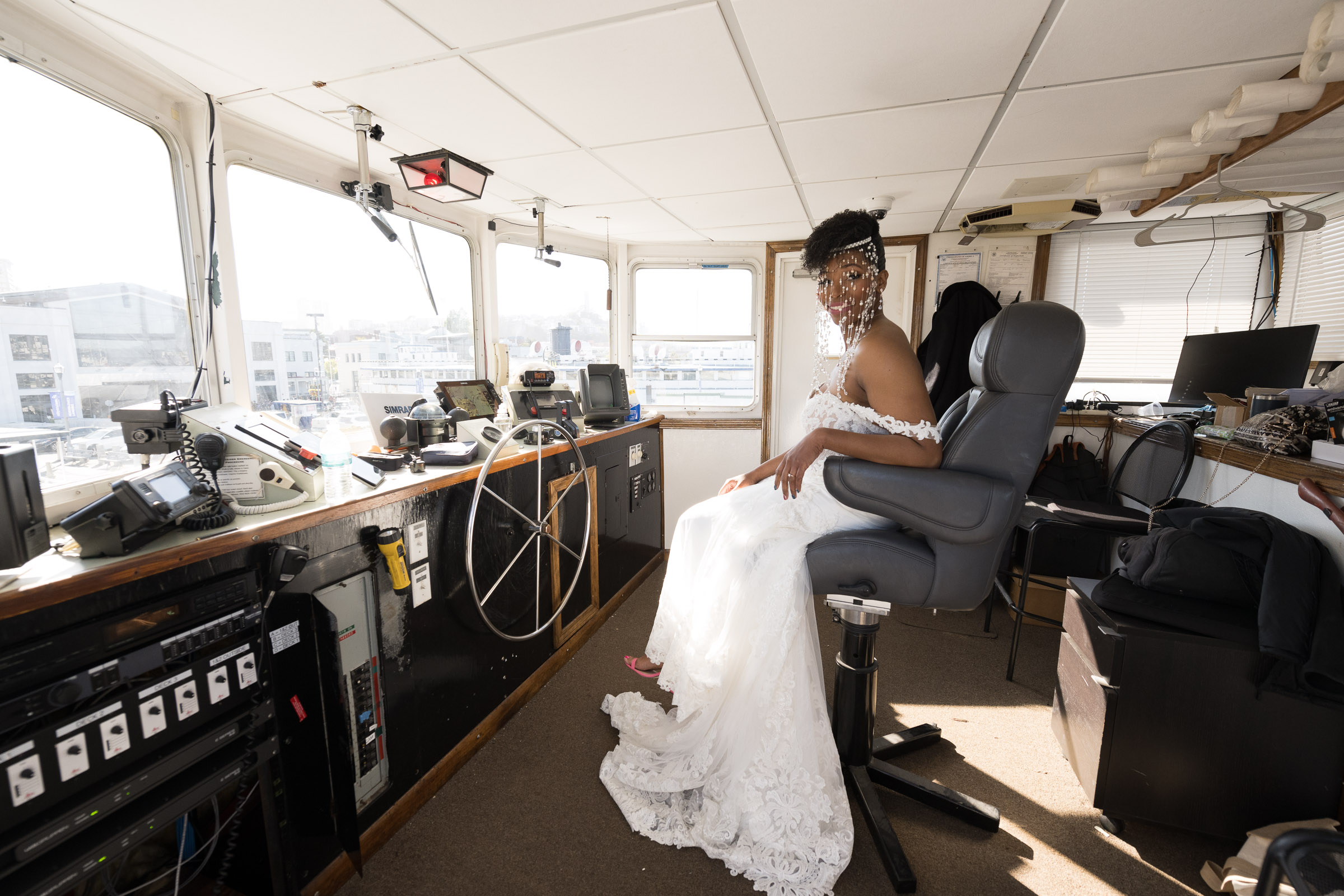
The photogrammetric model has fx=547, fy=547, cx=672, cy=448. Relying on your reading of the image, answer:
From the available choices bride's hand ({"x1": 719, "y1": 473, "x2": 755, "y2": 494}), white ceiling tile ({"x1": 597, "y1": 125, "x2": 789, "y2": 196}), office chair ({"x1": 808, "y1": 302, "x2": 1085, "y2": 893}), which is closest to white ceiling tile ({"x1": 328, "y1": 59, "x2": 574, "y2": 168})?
white ceiling tile ({"x1": 597, "y1": 125, "x2": 789, "y2": 196})

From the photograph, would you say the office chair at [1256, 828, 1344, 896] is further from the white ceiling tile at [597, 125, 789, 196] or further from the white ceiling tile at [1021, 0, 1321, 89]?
the white ceiling tile at [597, 125, 789, 196]

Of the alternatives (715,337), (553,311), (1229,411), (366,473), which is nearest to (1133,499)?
(1229,411)

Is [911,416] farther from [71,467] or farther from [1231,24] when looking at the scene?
[71,467]

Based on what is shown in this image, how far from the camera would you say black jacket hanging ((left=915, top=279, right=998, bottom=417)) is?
368 centimetres

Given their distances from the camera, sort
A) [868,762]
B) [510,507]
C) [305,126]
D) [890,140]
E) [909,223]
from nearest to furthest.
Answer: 1. [868,762]
2. [510,507]
3. [305,126]
4. [890,140]
5. [909,223]

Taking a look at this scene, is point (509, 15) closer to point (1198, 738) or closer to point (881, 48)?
point (881, 48)

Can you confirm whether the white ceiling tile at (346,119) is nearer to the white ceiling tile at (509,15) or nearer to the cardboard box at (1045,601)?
the white ceiling tile at (509,15)

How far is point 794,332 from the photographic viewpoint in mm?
4297

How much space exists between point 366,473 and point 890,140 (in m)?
2.28

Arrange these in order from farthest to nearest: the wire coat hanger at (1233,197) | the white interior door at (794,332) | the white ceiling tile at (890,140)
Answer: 1. the white interior door at (794,332)
2. the wire coat hanger at (1233,197)
3. the white ceiling tile at (890,140)

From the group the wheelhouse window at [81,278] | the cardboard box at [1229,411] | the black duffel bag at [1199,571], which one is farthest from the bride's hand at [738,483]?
the cardboard box at [1229,411]

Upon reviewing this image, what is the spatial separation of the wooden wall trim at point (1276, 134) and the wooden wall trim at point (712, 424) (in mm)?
2686

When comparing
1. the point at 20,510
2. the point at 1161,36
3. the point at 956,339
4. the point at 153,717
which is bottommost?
the point at 153,717

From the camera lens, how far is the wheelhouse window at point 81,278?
1403 millimetres
